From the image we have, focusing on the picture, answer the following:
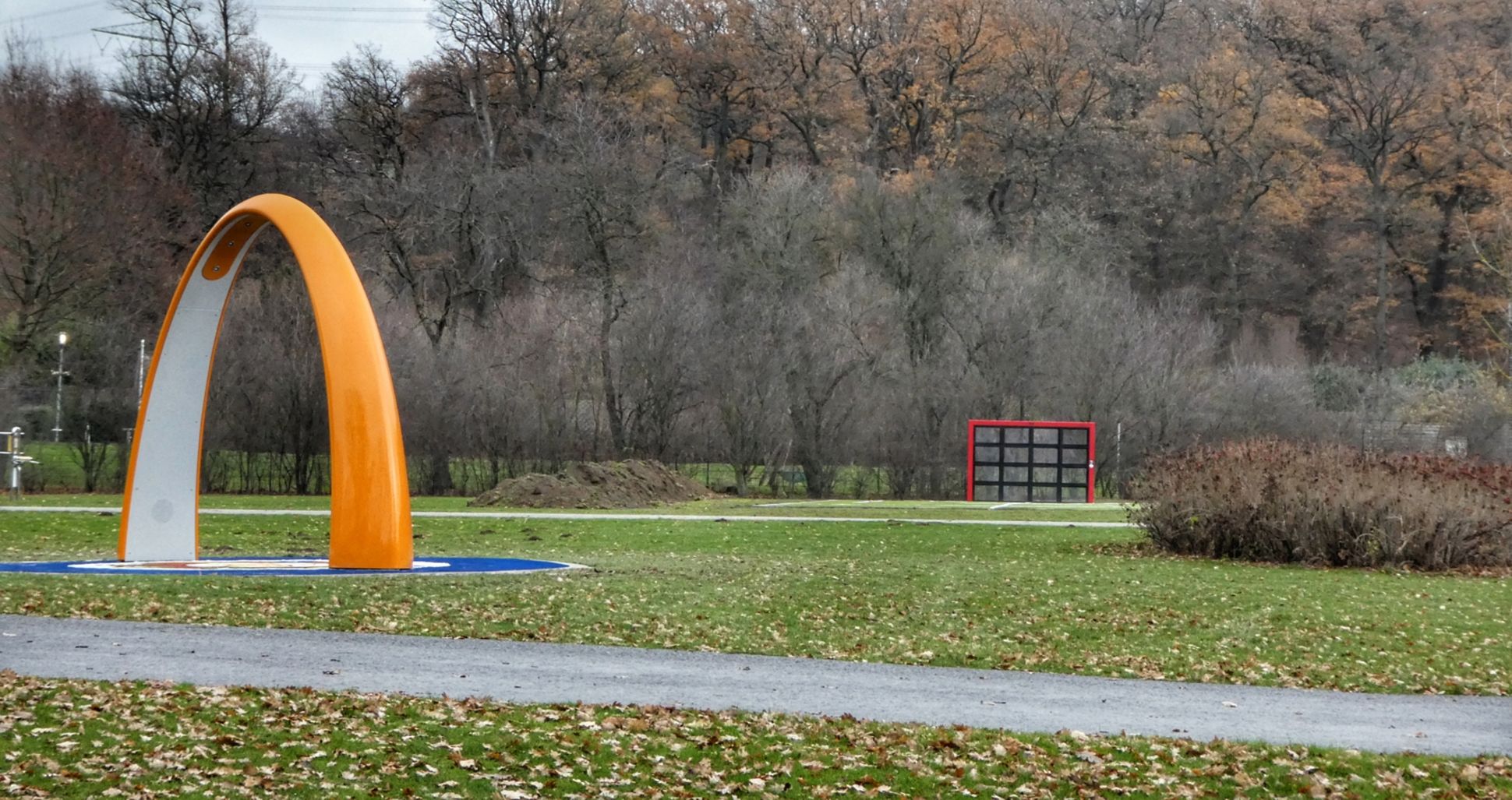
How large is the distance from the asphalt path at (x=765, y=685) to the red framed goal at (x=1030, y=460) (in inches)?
1144

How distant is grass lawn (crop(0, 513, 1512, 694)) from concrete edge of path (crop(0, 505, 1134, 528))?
20.5 feet

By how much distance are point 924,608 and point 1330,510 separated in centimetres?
934

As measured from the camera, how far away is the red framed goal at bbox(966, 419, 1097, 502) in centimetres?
4203

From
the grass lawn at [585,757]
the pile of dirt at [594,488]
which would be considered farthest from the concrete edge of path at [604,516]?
the grass lawn at [585,757]

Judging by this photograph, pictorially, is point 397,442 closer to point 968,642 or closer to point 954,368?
point 968,642

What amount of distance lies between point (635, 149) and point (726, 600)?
145 feet

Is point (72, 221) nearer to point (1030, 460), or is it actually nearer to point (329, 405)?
point (1030, 460)

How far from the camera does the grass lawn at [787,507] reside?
3350 cm

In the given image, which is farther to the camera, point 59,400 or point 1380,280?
point 1380,280

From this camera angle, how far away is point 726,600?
17.4 metres

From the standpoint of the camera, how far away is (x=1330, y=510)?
77.7 feet

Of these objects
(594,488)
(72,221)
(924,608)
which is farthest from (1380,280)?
(924,608)

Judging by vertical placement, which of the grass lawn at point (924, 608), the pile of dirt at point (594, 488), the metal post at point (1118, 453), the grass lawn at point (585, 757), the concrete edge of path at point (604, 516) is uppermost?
the metal post at point (1118, 453)

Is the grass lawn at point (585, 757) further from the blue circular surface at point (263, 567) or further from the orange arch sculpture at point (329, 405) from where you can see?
the blue circular surface at point (263, 567)
